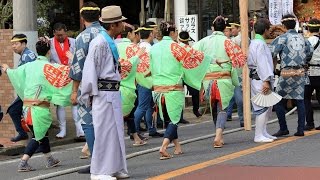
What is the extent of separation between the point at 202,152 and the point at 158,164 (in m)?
1.17

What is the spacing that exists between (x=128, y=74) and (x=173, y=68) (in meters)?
1.11

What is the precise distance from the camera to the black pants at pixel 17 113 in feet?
37.9

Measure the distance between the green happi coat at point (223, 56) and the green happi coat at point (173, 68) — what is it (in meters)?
0.75

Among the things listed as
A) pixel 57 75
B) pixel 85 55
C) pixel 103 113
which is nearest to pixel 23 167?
pixel 57 75

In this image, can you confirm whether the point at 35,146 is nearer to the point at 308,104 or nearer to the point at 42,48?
the point at 42,48

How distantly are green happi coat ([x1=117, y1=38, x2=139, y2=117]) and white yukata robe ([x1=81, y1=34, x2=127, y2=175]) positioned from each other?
7.67 feet

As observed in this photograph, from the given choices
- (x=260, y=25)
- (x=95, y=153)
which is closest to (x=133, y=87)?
(x=260, y=25)

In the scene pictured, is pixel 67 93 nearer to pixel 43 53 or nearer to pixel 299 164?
pixel 43 53

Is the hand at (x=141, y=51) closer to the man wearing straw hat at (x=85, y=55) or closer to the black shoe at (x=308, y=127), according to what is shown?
the man wearing straw hat at (x=85, y=55)

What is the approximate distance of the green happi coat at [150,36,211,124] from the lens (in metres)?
9.55

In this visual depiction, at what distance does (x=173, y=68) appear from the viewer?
9570 mm

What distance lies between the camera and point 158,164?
9133 mm

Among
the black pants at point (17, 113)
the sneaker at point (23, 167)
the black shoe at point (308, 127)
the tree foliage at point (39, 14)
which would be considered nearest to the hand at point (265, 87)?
the black shoe at point (308, 127)

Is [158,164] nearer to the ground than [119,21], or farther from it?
nearer to the ground
